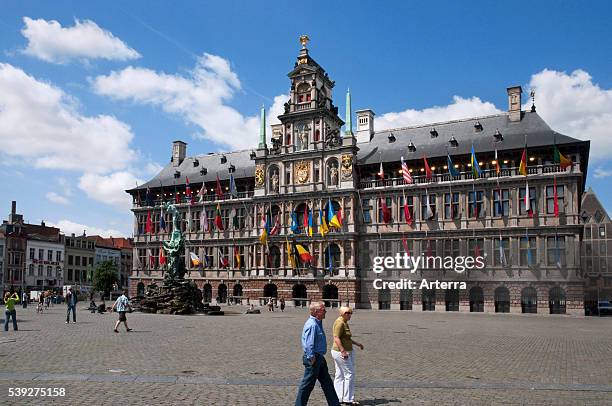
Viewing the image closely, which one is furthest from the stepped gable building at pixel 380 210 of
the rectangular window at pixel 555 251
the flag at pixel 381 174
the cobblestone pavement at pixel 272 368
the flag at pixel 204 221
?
the cobblestone pavement at pixel 272 368

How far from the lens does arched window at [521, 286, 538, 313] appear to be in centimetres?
5509

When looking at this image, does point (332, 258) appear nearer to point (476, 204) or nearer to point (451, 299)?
point (451, 299)

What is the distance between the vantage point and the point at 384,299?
62.9 m

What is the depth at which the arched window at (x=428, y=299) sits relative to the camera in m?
59.9

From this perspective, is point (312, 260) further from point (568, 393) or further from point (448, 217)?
point (568, 393)

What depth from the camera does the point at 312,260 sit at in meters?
66.2

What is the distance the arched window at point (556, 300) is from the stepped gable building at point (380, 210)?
104mm

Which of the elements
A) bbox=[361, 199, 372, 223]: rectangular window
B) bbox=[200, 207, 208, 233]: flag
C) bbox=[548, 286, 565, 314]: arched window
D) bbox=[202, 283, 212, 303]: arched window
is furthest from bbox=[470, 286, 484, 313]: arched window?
bbox=[202, 283, 212, 303]: arched window

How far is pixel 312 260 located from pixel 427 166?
16981 millimetres

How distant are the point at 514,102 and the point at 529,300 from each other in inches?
827

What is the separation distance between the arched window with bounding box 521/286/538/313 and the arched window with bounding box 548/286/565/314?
4.24 ft

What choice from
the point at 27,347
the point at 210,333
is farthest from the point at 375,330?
the point at 27,347

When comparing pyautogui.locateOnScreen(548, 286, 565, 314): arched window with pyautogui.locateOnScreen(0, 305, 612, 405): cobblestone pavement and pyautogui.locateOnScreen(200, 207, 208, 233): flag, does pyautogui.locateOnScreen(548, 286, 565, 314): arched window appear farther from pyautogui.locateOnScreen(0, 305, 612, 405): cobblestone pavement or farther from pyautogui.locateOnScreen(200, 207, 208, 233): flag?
pyautogui.locateOnScreen(200, 207, 208, 233): flag

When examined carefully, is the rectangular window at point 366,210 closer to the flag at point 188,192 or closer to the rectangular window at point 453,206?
the rectangular window at point 453,206
